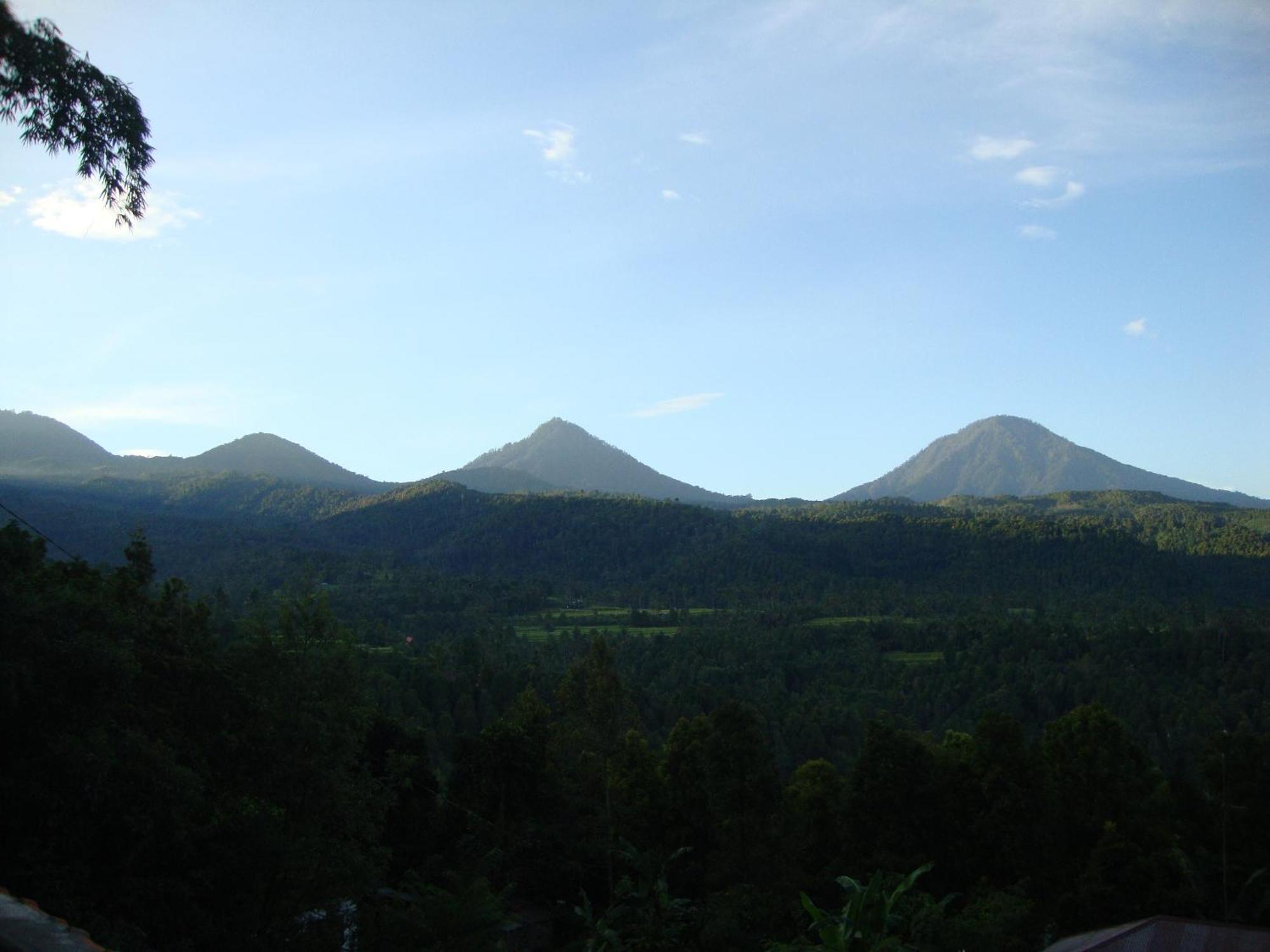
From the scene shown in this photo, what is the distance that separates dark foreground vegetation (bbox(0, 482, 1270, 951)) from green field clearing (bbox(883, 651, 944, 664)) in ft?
1.50

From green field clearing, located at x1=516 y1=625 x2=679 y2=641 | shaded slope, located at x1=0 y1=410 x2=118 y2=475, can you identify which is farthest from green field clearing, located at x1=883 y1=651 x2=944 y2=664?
shaded slope, located at x1=0 y1=410 x2=118 y2=475

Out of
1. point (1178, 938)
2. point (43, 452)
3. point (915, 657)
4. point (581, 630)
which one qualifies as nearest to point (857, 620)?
point (915, 657)

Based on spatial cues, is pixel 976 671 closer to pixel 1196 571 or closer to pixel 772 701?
pixel 772 701

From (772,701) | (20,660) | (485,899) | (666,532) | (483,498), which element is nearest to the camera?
(20,660)

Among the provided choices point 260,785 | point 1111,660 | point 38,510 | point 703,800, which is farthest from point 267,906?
point 38,510

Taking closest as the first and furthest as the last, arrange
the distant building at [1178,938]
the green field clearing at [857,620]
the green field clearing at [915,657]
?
the distant building at [1178,938] < the green field clearing at [915,657] < the green field clearing at [857,620]

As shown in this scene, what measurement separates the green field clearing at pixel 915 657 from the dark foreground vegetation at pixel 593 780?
46 centimetres

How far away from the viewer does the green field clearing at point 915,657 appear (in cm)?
5375

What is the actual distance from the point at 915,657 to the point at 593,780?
35366 millimetres

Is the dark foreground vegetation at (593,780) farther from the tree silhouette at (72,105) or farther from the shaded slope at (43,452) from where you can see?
the shaded slope at (43,452)

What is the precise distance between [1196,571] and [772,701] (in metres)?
64.1

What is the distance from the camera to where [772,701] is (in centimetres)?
4347

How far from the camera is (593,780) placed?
26125mm

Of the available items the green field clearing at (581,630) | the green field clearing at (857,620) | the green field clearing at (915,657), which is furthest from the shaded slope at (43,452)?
the green field clearing at (915,657)
